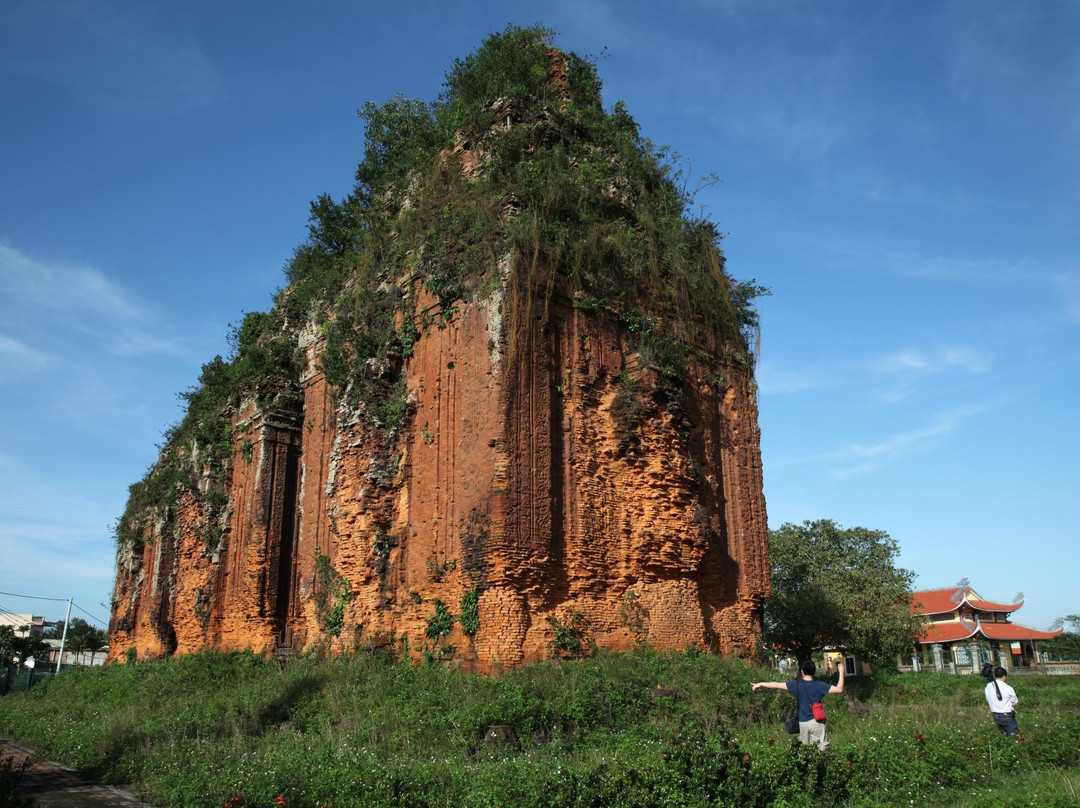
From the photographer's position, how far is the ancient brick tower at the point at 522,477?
11.2 m

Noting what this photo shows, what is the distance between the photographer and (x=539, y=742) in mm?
8656

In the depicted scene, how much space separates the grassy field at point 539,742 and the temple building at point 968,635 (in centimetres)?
3070

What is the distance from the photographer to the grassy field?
20.1ft

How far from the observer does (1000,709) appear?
28.1ft

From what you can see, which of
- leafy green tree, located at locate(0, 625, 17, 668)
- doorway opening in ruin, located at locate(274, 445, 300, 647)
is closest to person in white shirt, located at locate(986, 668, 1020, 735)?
doorway opening in ruin, located at locate(274, 445, 300, 647)

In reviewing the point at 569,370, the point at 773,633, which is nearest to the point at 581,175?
the point at 569,370

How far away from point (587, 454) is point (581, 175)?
533 cm

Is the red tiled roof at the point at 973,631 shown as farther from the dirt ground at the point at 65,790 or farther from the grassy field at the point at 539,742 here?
the dirt ground at the point at 65,790

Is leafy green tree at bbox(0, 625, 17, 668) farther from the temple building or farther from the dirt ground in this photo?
the temple building

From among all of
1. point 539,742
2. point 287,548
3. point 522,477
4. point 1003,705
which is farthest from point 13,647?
point 1003,705

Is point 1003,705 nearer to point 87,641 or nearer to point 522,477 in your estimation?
point 522,477

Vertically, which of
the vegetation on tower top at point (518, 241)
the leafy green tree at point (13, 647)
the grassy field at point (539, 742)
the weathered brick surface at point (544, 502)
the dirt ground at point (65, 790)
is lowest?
the dirt ground at point (65, 790)

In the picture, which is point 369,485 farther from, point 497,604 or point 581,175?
point 581,175

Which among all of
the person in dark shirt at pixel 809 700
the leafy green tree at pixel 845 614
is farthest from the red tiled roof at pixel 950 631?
the person in dark shirt at pixel 809 700
